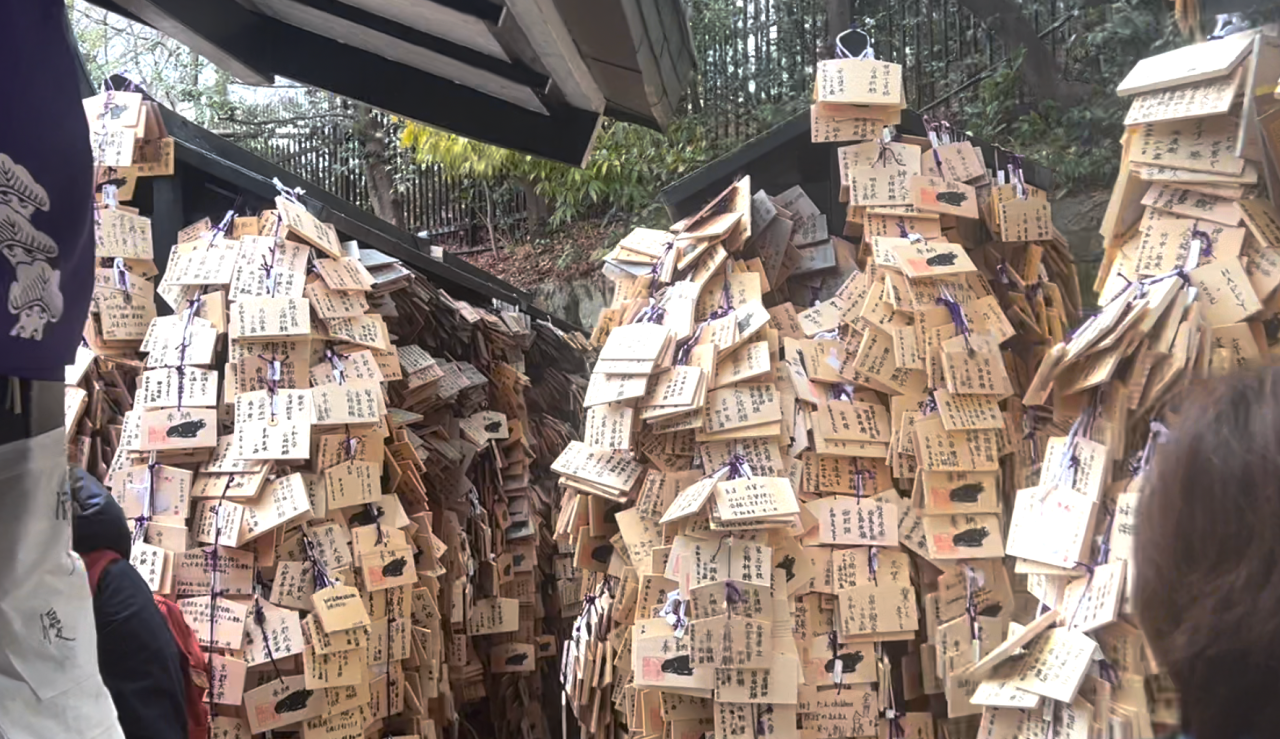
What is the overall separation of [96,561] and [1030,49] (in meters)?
6.99

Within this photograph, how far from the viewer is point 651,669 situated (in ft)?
8.68

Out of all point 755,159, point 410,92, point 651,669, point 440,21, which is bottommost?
point 651,669

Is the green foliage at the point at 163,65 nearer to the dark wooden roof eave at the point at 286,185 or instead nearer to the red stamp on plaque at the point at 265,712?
the dark wooden roof eave at the point at 286,185

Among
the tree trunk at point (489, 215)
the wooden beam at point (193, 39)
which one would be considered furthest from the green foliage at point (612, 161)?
the wooden beam at point (193, 39)

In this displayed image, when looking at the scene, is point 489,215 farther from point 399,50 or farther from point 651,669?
point 651,669

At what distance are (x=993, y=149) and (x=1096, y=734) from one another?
177cm

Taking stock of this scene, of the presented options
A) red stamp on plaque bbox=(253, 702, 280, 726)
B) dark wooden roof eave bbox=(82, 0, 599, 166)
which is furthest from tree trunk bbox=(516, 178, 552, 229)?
red stamp on plaque bbox=(253, 702, 280, 726)

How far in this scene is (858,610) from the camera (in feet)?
8.71

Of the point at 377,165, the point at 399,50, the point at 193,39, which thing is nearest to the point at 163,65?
the point at 377,165

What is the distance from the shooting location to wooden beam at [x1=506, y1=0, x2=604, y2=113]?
2.59 meters

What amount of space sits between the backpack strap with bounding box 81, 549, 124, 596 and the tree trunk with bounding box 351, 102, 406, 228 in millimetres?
9189

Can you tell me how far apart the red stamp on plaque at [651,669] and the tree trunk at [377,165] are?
9.27 metres

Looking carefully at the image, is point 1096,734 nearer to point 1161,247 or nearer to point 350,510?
point 1161,247

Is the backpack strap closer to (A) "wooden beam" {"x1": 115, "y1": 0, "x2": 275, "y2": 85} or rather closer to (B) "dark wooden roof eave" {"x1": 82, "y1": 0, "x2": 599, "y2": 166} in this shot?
(A) "wooden beam" {"x1": 115, "y1": 0, "x2": 275, "y2": 85}
